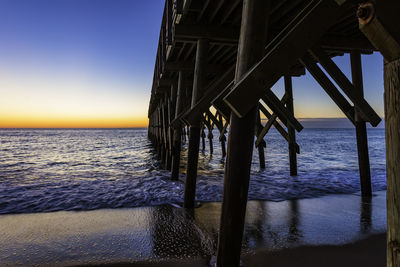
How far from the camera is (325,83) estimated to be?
12.5ft

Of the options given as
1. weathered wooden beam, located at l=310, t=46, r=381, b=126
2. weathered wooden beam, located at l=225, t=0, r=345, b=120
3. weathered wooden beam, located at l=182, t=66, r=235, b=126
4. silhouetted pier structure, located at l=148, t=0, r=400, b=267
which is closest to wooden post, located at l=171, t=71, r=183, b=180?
silhouetted pier structure, located at l=148, t=0, r=400, b=267

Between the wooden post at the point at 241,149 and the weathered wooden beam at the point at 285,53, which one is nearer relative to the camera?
the weathered wooden beam at the point at 285,53

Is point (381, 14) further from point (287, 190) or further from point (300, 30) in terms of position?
point (287, 190)

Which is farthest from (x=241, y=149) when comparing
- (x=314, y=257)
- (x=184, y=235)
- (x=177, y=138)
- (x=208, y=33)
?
(x=177, y=138)

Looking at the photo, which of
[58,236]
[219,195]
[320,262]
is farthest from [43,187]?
[320,262]

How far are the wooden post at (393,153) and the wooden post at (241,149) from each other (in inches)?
39.6

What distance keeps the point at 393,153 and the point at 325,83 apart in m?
3.22

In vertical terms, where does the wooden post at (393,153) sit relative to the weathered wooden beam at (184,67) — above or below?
below

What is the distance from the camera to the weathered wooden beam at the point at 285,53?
1.50 m

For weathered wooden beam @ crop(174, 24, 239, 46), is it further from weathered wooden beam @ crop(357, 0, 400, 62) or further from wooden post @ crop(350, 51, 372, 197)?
weathered wooden beam @ crop(357, 0, 400, 62)

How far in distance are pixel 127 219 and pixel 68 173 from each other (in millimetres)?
6361

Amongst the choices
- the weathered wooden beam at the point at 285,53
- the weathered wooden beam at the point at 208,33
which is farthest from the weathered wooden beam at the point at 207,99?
the weathered wooden beam at the point at 285,53

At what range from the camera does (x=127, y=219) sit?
3898 millimetres

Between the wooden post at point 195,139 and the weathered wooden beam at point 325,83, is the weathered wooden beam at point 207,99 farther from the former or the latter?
the weathered wooden beam at point 325,83
